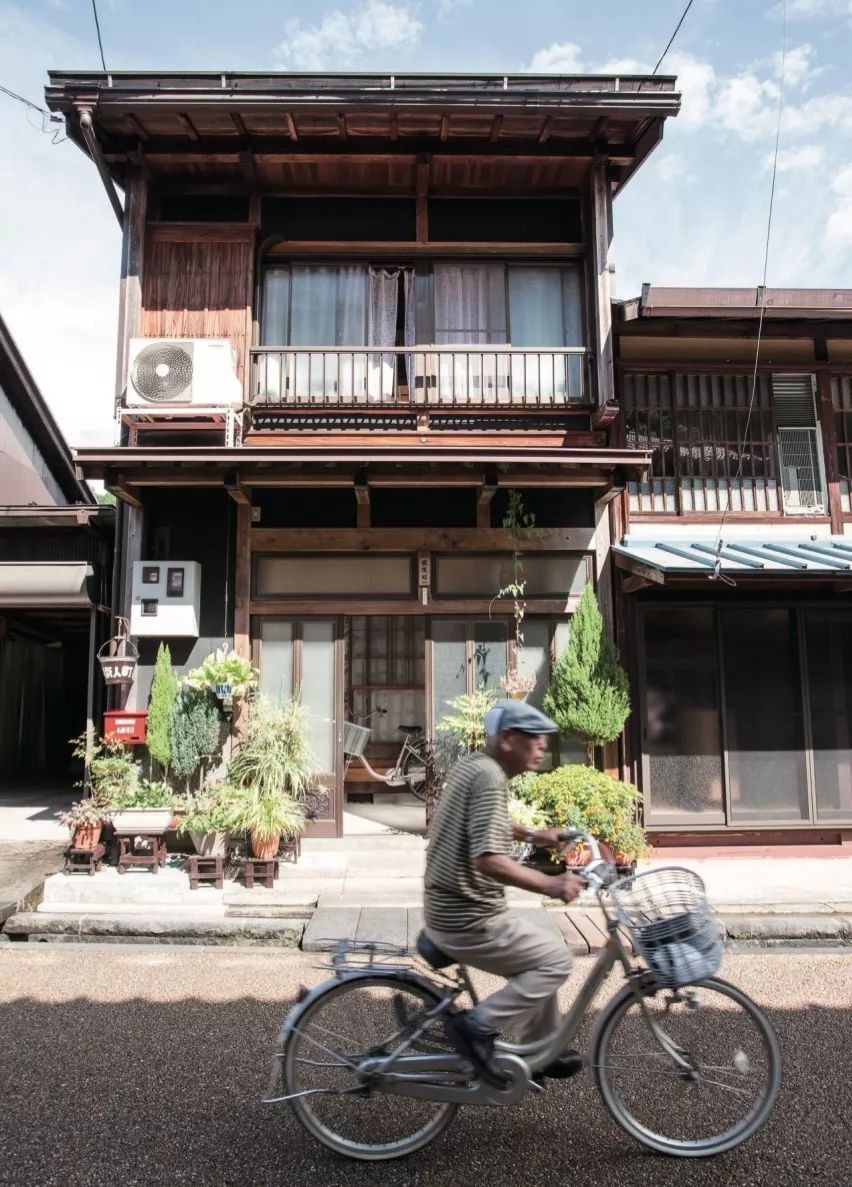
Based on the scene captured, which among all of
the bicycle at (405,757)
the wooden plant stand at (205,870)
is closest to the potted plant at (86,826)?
the wooden plant stand at (205,870)

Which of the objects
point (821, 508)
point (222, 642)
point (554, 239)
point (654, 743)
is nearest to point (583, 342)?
Answer: point (554, 239)

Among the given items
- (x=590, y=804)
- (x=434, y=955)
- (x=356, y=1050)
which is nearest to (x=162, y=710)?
(x=590, y=804)

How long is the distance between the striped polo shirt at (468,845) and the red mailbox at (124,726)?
19.2 ft

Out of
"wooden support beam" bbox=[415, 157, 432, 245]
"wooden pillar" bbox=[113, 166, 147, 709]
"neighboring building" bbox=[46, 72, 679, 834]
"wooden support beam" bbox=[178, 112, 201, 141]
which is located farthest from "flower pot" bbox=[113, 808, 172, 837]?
"wooden support beam" bbox=[178, 112, 201, 141]

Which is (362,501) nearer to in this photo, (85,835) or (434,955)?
Result: (85,835)

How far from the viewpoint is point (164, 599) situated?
8422mm

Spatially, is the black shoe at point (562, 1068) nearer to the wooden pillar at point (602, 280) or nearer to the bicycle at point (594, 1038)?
the bicycle at point (594, 1038)

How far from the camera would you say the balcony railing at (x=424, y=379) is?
927 cm

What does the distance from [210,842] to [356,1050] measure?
15.3 feet

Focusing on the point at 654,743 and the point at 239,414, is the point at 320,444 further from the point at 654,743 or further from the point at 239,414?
the point at 654,743

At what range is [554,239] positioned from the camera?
32.2ft

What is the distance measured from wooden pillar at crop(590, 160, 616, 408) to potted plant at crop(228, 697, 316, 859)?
201 inches

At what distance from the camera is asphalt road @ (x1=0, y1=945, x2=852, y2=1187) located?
2.92 meters

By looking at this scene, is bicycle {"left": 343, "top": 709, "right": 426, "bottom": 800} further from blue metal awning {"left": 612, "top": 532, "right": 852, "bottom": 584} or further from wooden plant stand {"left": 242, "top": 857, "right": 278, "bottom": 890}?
blue metal awning {"left": 612, "top": 532, "right": 852, "bottom": 584}
